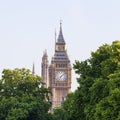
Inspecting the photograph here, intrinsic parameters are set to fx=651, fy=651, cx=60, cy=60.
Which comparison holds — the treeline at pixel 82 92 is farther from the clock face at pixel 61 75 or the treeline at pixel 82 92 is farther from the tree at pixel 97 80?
the clock face at pixel 61 75

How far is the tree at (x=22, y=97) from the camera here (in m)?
72.8

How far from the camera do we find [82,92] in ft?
195

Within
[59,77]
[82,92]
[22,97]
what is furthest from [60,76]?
[82,92]

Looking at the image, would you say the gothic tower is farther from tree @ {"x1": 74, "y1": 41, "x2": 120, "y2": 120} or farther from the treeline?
tree @ {"x1": 74, "y1": 41, "x2": 120, "y2": 120}

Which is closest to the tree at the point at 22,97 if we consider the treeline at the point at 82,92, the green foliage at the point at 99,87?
the treeline at the point at 82,92

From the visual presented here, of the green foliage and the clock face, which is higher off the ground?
the clock face

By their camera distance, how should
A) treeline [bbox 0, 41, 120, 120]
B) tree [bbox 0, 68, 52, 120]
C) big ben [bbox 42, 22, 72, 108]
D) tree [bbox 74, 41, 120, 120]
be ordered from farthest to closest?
big ben [bbox 42, 22, 72, 108] < tree [bbox 0, 68, 52, 120] < tree [bbox 74, 41, 120, 120] < treeline [bbox 0, 41, 120, 120]

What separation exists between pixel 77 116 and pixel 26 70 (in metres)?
20.3

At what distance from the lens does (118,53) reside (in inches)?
2232

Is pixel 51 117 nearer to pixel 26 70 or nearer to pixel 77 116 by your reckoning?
pixel 26 70

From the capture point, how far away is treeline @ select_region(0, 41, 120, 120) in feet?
166

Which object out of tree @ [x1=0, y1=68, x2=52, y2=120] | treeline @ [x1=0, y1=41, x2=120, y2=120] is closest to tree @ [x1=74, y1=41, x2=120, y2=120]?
treeline @ [x1=0, y1=41, x2=120, y2=120]

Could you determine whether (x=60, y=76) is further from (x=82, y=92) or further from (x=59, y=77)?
(x=82, y=92)

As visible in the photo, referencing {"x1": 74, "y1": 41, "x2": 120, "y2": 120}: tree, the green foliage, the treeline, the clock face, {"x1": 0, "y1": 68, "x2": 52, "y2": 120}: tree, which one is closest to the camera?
the green foliage
